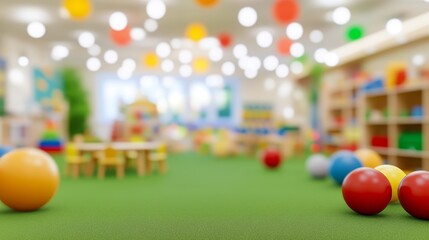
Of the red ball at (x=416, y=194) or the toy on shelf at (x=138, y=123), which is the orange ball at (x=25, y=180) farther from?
the toy on shelf at (x=138, y=123)

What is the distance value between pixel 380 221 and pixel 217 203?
1.77m

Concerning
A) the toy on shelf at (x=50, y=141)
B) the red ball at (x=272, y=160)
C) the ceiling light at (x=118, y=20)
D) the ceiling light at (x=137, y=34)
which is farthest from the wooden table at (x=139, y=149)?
the toy on shelf at (x=50, y=141)

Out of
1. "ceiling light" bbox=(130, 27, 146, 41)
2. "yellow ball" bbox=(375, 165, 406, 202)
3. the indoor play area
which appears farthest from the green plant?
"yellow ball" bbox=(375, 165, 406, 202)

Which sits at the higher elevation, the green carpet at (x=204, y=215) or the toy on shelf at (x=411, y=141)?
the toy on shelf at (x=411, y=141)

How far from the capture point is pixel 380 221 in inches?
161

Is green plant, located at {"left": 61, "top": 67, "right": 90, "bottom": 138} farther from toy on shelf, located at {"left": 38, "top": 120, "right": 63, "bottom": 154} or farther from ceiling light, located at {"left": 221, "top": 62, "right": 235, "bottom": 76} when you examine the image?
ceiling light, located at {"left": 221, "top": 62, "right": 235, "bottom": 76}

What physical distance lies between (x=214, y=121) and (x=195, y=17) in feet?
29.9

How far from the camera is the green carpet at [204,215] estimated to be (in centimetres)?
366

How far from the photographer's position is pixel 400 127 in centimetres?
902

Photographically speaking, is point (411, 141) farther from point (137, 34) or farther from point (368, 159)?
point (137, 34)

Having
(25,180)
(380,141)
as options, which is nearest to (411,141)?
(380,141)

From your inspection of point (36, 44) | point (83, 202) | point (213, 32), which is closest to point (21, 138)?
point (36, 44)

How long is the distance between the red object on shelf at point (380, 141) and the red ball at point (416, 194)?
5279 mm

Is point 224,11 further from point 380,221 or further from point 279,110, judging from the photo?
point 279,110
